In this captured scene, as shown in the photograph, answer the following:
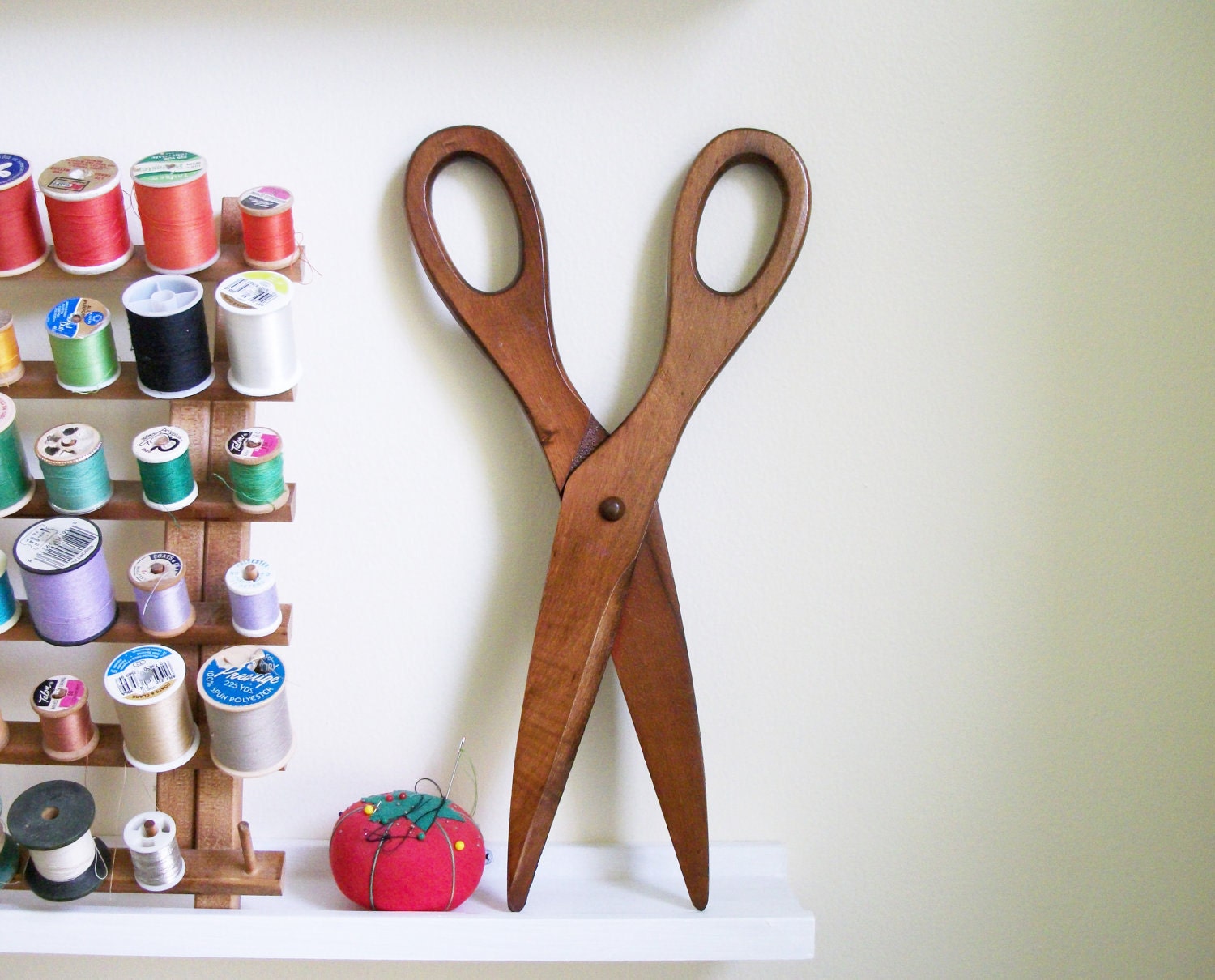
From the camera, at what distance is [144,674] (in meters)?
0.96

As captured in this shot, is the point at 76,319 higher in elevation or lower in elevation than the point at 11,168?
lower

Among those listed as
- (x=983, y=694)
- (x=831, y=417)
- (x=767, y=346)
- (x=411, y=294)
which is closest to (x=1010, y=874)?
(x=983, y=694)

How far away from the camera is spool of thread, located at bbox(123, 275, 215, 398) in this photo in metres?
0.88

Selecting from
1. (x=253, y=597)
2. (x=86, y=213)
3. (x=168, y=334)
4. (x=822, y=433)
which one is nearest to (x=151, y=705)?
(x=253, y=597)

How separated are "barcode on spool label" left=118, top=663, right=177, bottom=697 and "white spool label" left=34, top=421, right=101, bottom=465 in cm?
21

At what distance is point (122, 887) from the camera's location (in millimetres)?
1051

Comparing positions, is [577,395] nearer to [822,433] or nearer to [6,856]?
[822,433]

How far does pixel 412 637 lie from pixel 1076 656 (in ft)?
2.48

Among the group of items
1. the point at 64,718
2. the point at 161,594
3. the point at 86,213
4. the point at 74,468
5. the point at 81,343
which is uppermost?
the point at 86,213

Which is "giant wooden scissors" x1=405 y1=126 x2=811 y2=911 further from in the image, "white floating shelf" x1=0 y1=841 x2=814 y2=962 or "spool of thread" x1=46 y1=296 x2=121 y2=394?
"spool of thread" x1=46 y1=296 x2=121 y2=394

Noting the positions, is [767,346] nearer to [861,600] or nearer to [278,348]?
[861,600]

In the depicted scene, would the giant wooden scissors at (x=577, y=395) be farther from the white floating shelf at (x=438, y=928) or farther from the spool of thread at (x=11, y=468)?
the spool of thread at (x=11, y=468)

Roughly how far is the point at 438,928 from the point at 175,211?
74 centimetres

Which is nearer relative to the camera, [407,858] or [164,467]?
[164,467]
